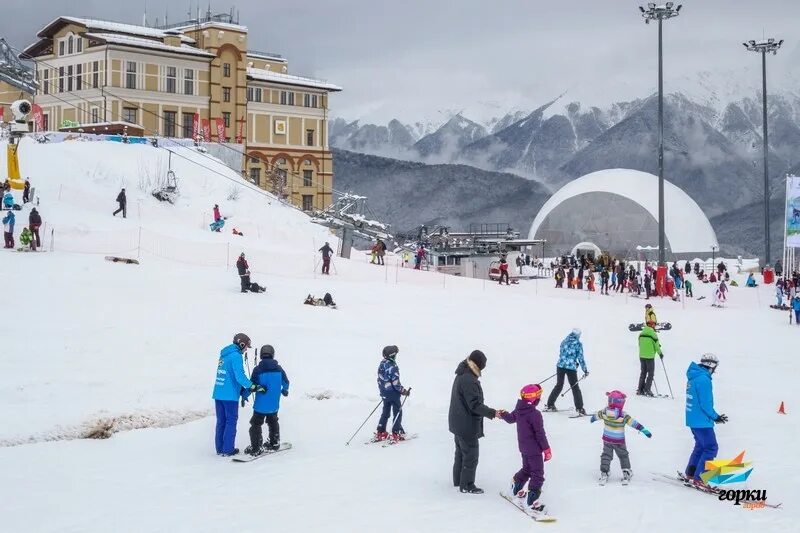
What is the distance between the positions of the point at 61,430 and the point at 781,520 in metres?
9.29

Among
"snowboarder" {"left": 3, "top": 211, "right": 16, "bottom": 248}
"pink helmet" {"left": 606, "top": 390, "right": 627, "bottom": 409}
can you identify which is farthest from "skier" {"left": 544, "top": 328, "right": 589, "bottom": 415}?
"snowboarder" {"left": 3, "top": 211, "right": 16, "bottom": 248}

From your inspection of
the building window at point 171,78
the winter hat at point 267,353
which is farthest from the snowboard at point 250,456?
the building window at point 171,78

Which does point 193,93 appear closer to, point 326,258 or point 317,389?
point 326,258

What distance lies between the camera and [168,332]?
18.8 metres

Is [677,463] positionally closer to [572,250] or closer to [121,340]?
[121,340]

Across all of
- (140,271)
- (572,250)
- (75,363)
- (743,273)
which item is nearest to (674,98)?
(572,250)

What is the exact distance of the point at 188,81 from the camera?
185 ft

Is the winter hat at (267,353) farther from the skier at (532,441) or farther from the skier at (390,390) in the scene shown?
the skier at (532,441)

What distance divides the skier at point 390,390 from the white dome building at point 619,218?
159 ft

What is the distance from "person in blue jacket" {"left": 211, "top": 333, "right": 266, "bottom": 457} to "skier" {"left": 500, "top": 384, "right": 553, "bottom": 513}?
3.45 m

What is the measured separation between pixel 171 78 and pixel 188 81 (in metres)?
1.18

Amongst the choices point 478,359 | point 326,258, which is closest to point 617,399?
point 478,359

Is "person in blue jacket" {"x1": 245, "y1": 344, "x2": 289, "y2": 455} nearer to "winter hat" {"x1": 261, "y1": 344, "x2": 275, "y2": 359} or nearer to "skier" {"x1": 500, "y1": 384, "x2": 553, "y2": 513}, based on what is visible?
"winter hat" {"x1": 261, "y1": 344, "x2": 275, "y2": 359}

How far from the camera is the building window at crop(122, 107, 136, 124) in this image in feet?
176
